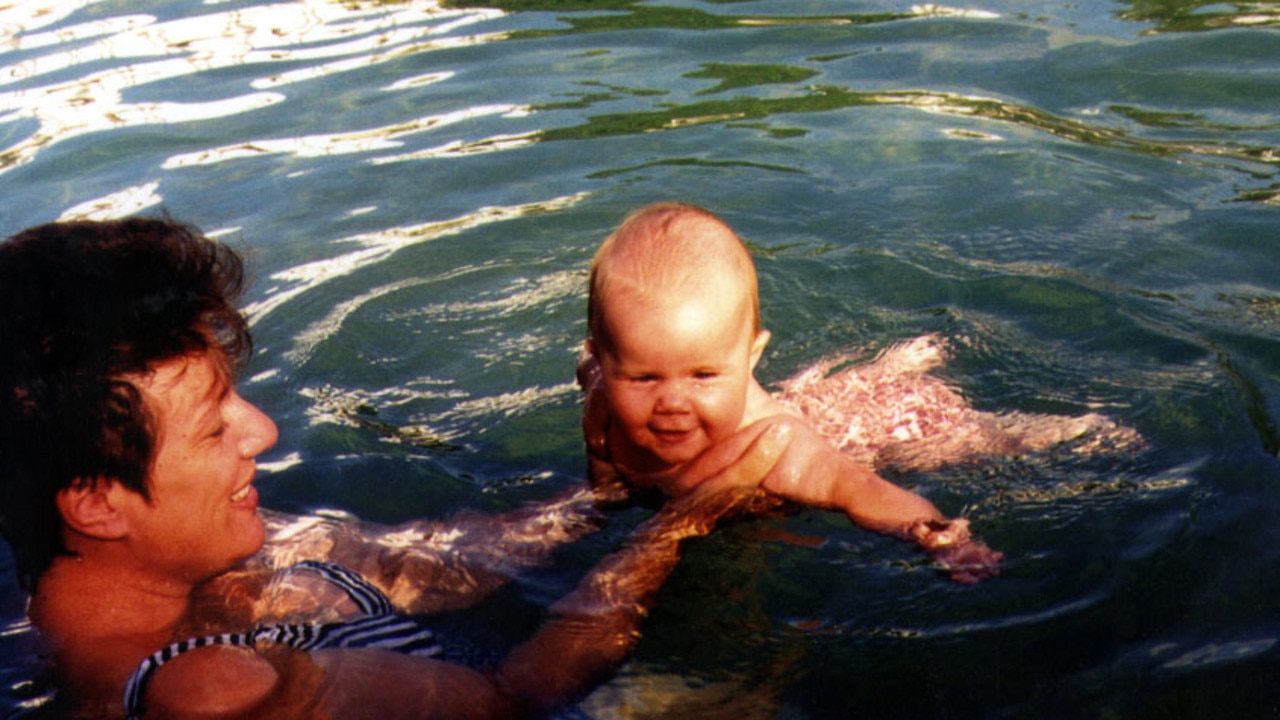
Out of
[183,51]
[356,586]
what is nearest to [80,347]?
[356,586]

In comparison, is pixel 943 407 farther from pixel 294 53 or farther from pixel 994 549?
pixel 294 53

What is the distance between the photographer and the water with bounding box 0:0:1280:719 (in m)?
3.23

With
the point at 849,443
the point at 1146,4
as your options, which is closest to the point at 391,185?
the point at 849,443

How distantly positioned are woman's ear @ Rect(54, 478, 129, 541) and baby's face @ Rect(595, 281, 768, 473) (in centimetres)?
144

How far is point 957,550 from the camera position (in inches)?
137

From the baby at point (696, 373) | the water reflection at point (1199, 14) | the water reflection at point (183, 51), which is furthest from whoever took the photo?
the water reflection at point (183, 51)

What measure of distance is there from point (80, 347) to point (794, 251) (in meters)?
3.58

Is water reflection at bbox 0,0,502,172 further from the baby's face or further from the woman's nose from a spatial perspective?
the woman's nose

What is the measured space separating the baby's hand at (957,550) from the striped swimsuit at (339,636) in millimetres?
1378

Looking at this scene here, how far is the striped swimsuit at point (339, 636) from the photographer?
273 cm

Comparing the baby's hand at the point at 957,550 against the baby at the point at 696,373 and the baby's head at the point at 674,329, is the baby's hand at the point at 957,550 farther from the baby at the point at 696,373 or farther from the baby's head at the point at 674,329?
the baby's head at the point at 674,329

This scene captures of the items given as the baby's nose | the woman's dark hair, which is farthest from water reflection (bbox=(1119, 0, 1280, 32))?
the woman's dark hair

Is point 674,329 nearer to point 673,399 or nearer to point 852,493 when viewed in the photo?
point 673,399

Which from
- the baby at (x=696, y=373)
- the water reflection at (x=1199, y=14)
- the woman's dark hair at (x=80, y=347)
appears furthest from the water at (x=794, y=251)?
the woman's dark hair at (x=80, y=347)
